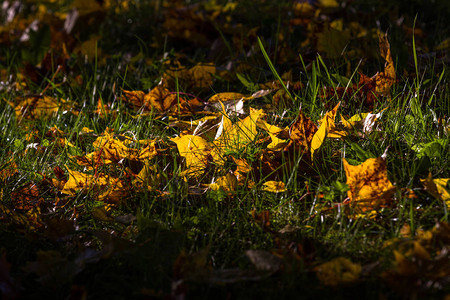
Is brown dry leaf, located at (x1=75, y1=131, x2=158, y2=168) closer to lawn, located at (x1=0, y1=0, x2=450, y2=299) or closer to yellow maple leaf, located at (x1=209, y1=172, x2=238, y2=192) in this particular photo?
lawn, located at (x1=0, y1=0, x2=450, y2=299)

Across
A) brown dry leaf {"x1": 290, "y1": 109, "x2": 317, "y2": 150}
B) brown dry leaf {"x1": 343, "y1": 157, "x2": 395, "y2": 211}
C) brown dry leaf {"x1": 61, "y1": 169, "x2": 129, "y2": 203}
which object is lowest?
brown dry leaf {"x1": 343, "y1": 157, "x2": 395, "y2": 211}

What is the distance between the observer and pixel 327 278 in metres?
1.14

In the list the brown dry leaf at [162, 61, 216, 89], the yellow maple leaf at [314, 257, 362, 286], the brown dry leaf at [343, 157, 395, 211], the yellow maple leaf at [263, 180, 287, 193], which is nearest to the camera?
the yellow maple leaf at [314, 257, 362, 286]

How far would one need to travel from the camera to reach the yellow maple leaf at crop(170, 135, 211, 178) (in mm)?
1660

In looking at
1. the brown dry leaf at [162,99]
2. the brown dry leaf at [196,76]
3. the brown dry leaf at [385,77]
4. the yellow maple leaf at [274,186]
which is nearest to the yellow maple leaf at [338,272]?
the yellow maple leaf at [274,186]

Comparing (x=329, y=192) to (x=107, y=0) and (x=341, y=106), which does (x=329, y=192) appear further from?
(x=107, y=0)

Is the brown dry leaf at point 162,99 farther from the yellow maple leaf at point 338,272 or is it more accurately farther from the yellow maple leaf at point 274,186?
the yellow maple leaf at point 338,272

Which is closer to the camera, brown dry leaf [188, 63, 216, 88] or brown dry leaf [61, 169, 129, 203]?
brown dry leaf [61, 169, 129, 203]

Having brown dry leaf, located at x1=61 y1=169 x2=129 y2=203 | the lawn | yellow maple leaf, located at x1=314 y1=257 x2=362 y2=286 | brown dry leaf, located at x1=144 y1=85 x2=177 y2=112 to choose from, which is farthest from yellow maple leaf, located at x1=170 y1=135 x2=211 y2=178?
yellow maple leaf, located at x1=314 y1=257 x2=362 y2=286

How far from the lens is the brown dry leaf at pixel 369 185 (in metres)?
1.34

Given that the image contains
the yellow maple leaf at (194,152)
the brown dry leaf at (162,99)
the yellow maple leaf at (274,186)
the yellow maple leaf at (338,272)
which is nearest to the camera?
the yellow maple leaf at (338,272)

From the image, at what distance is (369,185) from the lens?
136cm

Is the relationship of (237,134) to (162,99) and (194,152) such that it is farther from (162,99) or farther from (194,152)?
(162,99)

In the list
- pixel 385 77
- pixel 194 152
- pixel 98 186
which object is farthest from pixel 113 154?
pixel 385 77
